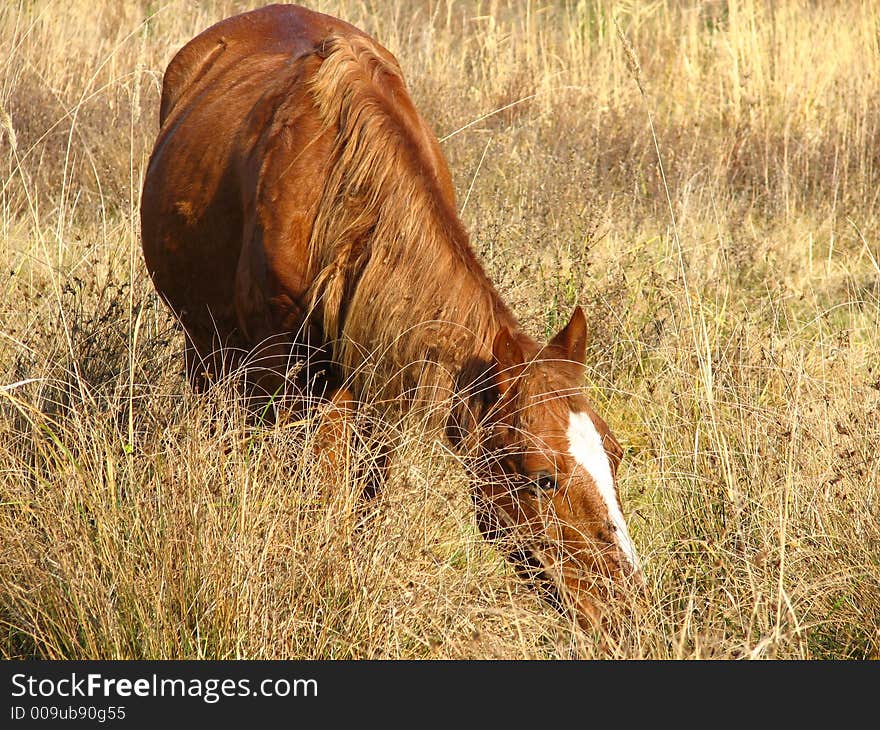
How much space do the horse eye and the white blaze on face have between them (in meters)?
0.08

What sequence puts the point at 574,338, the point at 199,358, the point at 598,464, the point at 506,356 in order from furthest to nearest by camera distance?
1. the point at 199,358
2. the point at 574,338
3. the point at 506,356
4. the point at 598,464

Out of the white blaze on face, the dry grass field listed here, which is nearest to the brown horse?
the white blaze on face

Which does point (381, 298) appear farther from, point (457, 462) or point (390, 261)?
point (457, 462)

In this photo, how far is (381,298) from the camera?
9.25 feet

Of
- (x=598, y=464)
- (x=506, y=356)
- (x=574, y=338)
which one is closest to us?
(x=598, y=464)

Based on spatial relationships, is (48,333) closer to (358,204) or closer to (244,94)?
(244,94)

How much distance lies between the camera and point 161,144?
13.1 feet

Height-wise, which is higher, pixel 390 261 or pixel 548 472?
pixel 390 261

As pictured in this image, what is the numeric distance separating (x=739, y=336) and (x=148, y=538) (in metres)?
2.28

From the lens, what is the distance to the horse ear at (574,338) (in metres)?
2.73

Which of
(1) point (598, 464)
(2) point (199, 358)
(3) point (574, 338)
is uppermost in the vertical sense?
(3) point (574, 338)

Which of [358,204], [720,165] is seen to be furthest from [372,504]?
[720,165]

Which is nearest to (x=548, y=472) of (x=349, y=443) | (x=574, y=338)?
(x=574, y=338)

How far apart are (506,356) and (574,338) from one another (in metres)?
0.24
